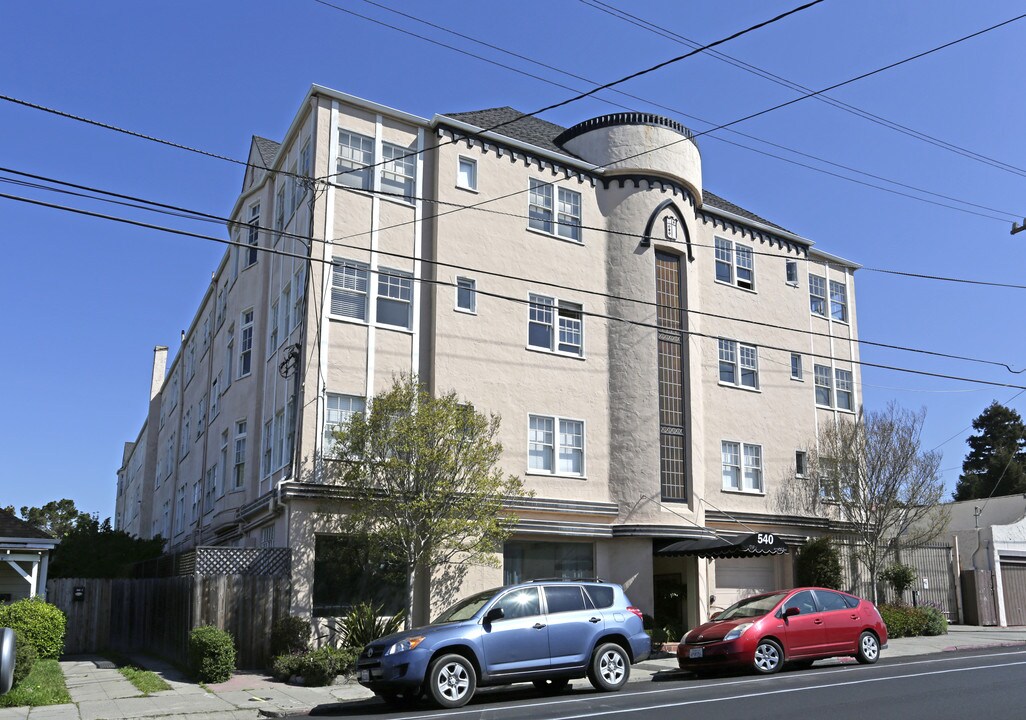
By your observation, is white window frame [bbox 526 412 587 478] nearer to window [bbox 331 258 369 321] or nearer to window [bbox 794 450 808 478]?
window [bbox 331 258 369 321]

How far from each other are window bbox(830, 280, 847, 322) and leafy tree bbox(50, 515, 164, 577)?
2454 cm

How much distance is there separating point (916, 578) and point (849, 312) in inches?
344

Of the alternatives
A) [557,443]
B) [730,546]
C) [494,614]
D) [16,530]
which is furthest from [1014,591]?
[16,530]

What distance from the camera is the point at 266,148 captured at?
2914 cm

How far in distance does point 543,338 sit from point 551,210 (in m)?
3.52

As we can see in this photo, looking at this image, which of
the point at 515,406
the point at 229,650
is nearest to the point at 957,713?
the point at 229,650

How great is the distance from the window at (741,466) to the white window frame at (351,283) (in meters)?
11.3

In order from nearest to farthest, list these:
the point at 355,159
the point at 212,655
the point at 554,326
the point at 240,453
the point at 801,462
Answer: the point at 212,655 < the point at 355,159 < the point at 554,326 < the point at 240,453 < the point at 801,462

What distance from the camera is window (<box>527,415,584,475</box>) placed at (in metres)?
23.4

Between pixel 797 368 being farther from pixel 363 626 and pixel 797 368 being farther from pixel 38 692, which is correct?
pixel 38 692

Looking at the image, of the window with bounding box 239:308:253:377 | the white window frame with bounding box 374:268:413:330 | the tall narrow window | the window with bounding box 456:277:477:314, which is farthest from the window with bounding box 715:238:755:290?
the window with bounding box 239:308:253:377

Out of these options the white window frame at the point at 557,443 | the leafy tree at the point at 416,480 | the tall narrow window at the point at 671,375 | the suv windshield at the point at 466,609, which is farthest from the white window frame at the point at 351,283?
the suv windshield at the point at 466,609

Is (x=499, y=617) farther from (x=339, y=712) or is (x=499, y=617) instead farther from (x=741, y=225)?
(x=741, y=225)

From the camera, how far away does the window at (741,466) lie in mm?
27008
